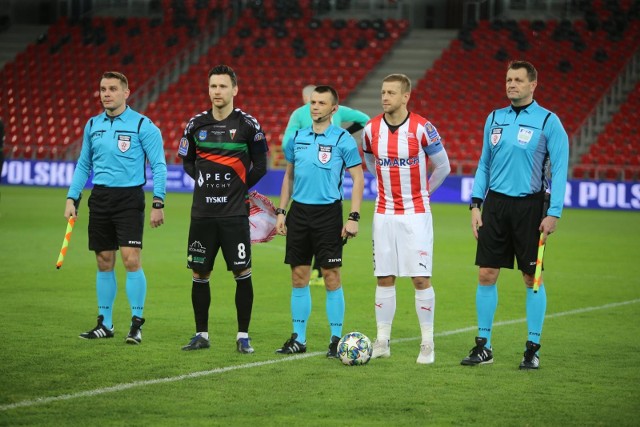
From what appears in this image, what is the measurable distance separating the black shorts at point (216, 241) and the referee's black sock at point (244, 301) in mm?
150

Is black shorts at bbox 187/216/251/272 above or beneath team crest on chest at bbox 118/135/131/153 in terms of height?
beneath

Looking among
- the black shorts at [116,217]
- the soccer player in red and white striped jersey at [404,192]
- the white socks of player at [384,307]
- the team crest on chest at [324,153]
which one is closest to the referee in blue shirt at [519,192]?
the soccer player in red and white striped jersey at [404,192]

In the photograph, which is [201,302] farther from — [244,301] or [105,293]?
[105,293]

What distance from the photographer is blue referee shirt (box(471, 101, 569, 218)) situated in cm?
743

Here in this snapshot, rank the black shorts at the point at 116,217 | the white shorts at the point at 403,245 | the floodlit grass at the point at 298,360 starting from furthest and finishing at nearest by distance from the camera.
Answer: the black shorts at the point at 116,217 → the white shorts at the point at 403,245 → the floodlit grass at the point at 298,360

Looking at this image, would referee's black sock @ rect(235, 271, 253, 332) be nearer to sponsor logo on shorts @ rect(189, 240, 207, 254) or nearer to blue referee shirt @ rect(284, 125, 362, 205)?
sponsor logo on shorts @ rect(189, 240, 207, 254)

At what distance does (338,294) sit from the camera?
8094 millimetres

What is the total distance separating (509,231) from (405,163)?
914mm

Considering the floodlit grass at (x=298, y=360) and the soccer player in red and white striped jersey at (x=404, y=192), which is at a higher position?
the soccer player in red and white striped jersey at (x=404, y=192)

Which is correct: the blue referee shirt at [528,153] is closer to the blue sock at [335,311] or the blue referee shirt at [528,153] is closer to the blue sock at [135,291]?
the blue sock at [335,311]

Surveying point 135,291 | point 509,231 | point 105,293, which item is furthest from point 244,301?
point 509,231

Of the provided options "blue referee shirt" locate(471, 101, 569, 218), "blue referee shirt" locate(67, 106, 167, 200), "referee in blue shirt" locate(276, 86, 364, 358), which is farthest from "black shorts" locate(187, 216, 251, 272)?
"blue referee shirt" locate(471, 101, 569, 218)

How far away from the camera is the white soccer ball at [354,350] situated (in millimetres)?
7500

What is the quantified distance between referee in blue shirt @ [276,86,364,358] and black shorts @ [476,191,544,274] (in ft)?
3.30
